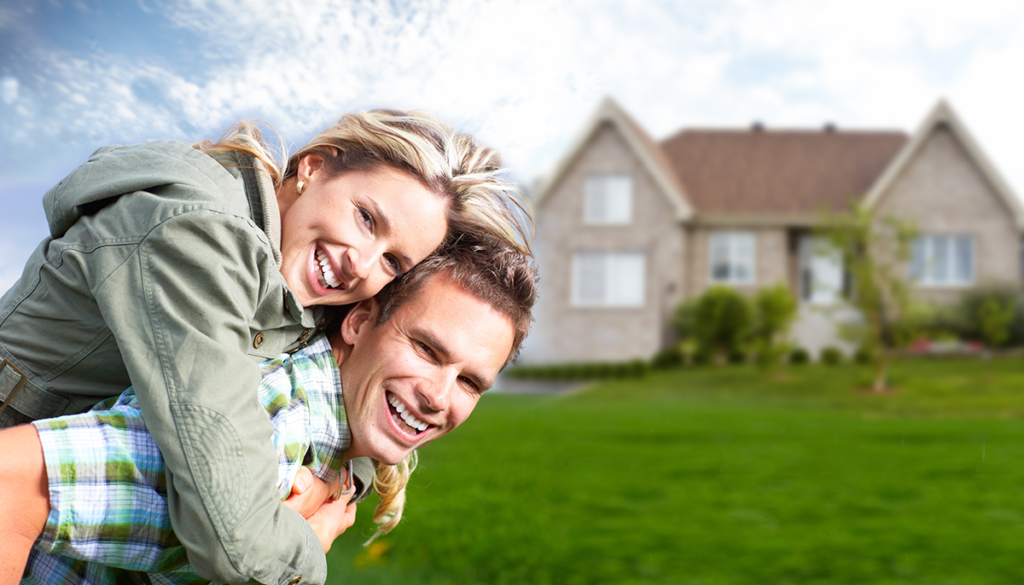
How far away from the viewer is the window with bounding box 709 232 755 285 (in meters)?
21.5

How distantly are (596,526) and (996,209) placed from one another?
18954 millimetres

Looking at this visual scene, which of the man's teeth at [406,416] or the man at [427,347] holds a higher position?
the man at [427,347]

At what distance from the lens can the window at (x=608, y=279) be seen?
21.9 metres

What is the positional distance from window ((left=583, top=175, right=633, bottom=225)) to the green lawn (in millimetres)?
10345

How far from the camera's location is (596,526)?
19.9ft

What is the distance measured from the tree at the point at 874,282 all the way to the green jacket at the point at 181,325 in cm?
1764

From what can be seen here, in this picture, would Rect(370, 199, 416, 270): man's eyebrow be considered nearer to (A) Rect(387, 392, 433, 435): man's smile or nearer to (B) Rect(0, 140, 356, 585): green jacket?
(B) Rect(0, 140, 356, 585): green jacket

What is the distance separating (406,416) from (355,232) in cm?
43

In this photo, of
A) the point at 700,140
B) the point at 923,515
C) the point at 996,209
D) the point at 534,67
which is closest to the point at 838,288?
the point at 996,209

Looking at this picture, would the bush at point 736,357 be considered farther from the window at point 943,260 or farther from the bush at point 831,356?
the window at point 943,260

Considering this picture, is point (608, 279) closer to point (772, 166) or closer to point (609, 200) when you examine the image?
point (609, 200)

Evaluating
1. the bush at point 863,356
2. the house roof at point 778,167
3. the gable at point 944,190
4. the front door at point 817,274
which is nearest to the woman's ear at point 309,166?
the bush at point 863,356

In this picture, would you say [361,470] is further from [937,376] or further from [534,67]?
[937,376]

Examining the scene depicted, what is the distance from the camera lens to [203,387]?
1.47 m
